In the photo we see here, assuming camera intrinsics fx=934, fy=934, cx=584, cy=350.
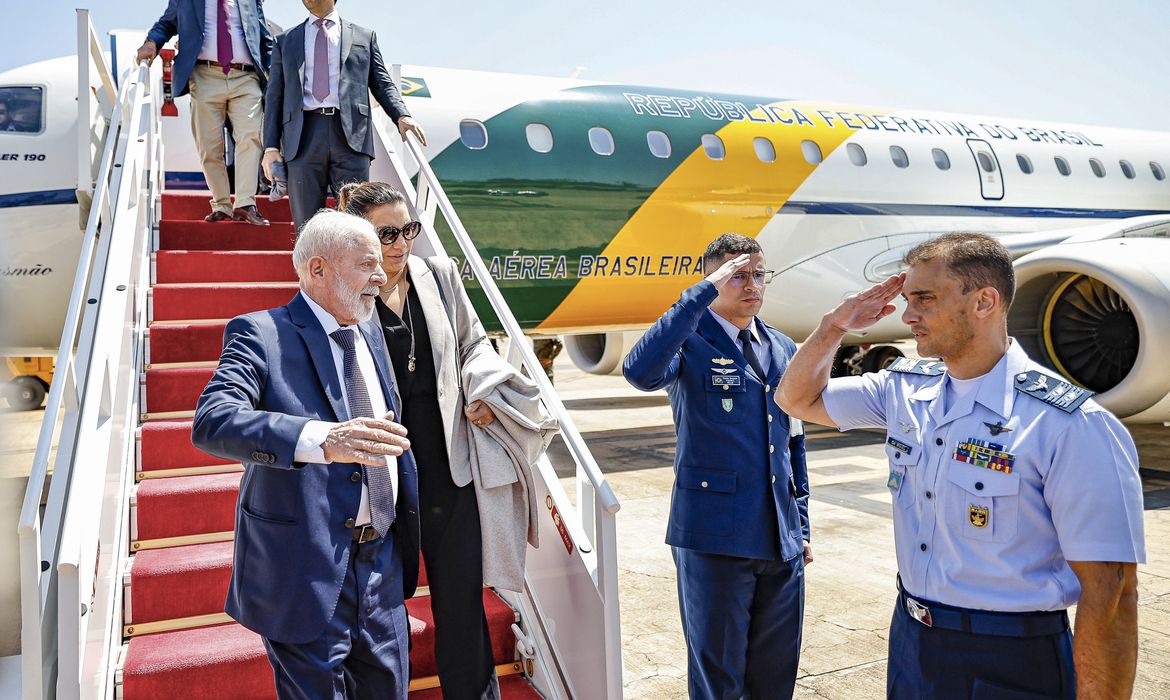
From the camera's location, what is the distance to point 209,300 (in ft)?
14.4

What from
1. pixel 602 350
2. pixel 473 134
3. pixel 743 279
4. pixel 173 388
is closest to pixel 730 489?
pixel 743 279

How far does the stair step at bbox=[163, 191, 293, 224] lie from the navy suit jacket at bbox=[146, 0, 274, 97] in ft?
2.27

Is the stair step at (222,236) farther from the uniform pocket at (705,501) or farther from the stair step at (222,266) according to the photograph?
the uniform pocket at (705,501)

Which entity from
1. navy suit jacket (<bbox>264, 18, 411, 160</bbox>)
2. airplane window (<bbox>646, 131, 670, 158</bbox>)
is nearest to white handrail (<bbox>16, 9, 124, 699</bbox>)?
navy suit jacket (<bbox>264, 18, 411, 160</bbox>)

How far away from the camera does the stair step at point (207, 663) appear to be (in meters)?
2.71

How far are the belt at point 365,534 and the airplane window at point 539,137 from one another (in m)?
5.80

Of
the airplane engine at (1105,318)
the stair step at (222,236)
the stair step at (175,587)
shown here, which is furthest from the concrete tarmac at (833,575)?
the stair step at (222,236)

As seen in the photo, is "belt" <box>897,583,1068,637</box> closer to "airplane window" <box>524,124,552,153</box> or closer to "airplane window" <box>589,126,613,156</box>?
"airplane window" <box>524,124,552,153</box>

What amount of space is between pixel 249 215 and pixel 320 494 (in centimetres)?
353

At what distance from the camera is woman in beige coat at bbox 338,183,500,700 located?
244 centimetres

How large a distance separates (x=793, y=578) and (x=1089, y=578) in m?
1.21

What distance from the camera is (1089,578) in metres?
1.69

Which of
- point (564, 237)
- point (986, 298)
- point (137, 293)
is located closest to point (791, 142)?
point (564, 237)

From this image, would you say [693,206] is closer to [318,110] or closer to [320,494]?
[318,110]
